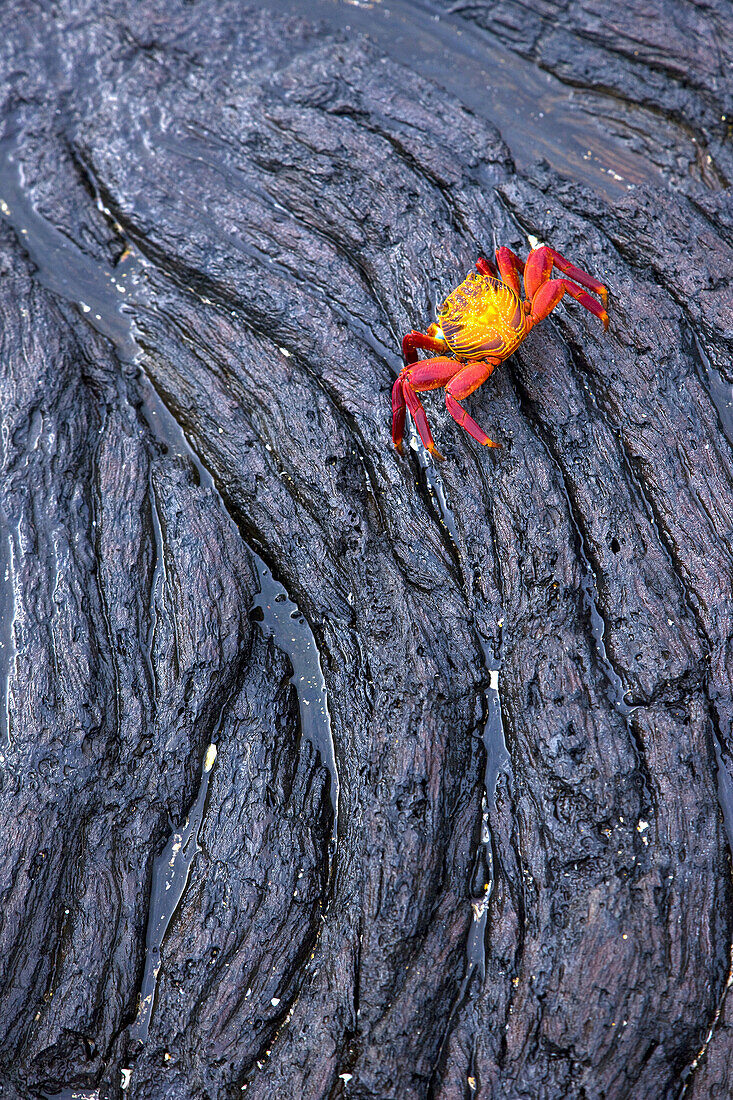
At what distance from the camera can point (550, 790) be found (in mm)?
4215

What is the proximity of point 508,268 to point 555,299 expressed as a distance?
1.38ft

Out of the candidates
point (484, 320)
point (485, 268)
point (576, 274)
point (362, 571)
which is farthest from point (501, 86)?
point (362, 571)

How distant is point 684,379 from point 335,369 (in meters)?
2.28

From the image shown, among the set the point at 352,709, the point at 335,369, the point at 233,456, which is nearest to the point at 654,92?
the point at 335,369

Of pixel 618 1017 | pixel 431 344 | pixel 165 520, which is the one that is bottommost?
pixel 165 520

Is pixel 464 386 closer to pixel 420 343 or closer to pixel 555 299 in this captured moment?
pixel 420 343

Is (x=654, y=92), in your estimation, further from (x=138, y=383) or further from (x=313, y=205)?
(x=138, y=383)

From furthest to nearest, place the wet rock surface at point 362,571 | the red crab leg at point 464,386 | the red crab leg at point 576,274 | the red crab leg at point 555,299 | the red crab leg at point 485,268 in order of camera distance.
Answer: the red crab leg at point 485,268 < the red crab leg at point 576,274 < the red crab leg at point 555,299 < the red crab leg at point 464,386 < the wet rock surface at point 362,571

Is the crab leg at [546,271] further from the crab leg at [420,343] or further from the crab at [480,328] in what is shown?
the crab leg at [420,343]

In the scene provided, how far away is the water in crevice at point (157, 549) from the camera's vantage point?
14.4ft

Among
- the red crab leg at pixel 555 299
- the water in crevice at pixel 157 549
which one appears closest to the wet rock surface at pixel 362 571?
the water in crevice at pixel 157 549

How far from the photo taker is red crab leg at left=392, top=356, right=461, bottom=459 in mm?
4910

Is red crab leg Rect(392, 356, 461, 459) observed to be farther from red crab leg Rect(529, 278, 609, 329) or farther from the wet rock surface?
red crab leg Rect(529, 278, 609, 329)

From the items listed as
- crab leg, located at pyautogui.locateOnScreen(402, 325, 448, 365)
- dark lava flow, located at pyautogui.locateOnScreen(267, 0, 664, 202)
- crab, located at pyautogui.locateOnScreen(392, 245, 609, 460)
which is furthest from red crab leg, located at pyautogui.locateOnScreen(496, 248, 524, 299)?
dark lava flow, located at pyautogui.locateOnScreen(267, 0, 664, 202)
